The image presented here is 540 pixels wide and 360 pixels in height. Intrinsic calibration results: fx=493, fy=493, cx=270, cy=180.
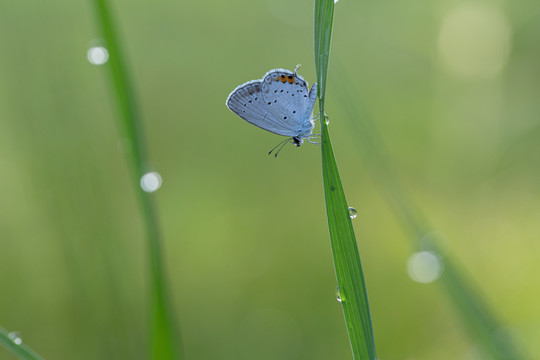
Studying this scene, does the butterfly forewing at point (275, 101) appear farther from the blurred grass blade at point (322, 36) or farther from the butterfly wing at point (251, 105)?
the blurred grass blade at point (322, 36)

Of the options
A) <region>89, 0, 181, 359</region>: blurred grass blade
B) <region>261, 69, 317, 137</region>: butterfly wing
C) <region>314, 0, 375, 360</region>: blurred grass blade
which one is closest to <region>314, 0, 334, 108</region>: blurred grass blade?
<region>314, 0, 375, 360</region>: blurred grass blade

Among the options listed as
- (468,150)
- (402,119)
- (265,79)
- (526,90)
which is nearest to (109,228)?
(265,79)

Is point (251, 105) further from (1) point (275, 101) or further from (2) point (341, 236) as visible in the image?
(2) point (341, 236)

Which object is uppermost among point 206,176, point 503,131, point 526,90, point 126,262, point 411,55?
point 411,55

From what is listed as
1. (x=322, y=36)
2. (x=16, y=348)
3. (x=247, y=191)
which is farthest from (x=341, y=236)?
(x=247, y=191)

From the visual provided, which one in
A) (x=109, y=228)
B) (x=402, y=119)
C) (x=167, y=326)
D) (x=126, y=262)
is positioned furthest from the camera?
(x=402, y=119)

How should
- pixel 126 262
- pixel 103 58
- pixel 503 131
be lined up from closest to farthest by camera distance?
pixel 103 58 < pixel 126 262 < pixel 503 131

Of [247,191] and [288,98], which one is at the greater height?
[288,98]

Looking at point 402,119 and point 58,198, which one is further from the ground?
point 402,119

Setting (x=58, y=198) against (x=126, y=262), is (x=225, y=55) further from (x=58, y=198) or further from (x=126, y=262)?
(x=58, y=198)
